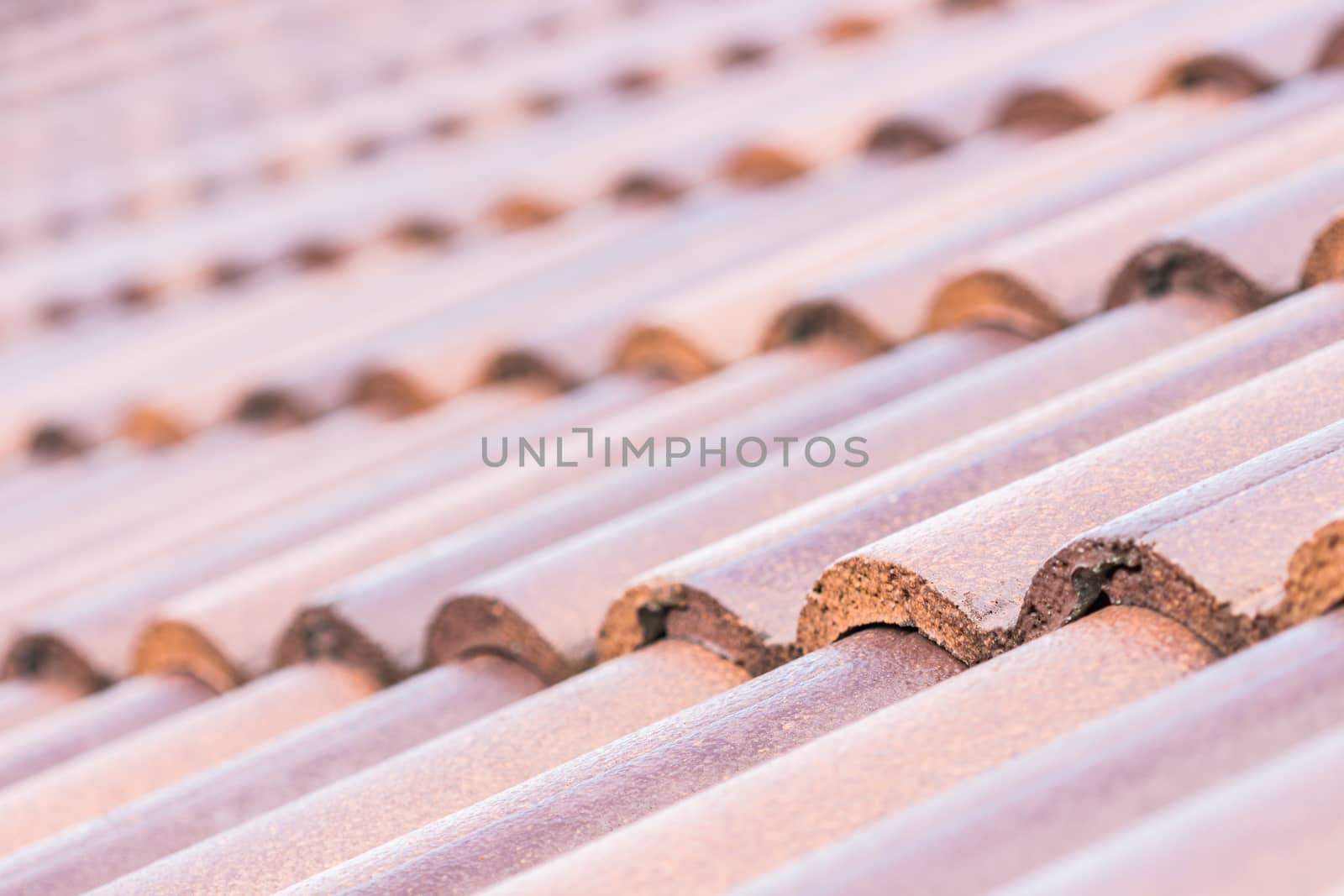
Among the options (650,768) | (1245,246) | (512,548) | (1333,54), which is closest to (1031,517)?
(650,768)

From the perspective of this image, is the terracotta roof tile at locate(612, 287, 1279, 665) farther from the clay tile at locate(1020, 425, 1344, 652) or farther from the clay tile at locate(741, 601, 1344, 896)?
the clay tile at locate(741, 601, 1344, 896)

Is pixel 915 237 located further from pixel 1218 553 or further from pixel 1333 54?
pixel 1218 553

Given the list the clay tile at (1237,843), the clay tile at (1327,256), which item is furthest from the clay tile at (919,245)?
the clay tile at (1237,843)

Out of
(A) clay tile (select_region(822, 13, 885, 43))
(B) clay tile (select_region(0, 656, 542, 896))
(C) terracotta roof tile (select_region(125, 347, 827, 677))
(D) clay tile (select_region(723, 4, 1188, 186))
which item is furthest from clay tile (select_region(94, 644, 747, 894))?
(A) clay tile (select_region(822, 13, 885, 43))

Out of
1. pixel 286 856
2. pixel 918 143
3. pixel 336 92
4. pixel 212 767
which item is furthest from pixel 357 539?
pixel 336 92

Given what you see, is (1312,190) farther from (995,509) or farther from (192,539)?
(192,539)
